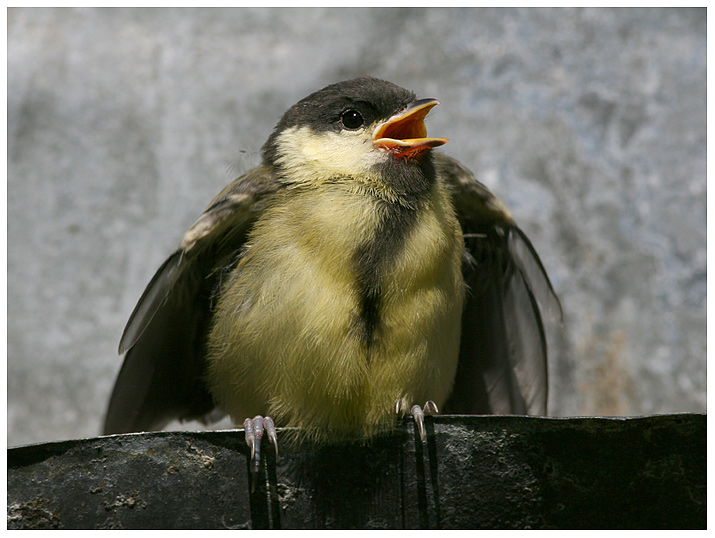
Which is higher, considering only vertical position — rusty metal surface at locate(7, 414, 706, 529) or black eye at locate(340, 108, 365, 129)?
black eye at locate(340, 108, 365, 129)

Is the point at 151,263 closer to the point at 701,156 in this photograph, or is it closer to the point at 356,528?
the point at 356,528

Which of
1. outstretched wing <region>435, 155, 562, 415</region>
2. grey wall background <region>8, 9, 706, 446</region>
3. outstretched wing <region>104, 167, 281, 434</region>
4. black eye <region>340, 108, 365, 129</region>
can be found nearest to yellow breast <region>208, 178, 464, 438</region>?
outstretched wing <region>104, 167, 281, 434</region>

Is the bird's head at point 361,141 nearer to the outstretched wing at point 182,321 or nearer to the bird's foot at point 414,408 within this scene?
the outstretched wing at point 182,321

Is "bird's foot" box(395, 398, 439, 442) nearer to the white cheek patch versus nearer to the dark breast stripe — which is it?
the dark breast stripe

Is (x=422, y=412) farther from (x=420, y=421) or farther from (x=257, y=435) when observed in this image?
(x=257, y=435)

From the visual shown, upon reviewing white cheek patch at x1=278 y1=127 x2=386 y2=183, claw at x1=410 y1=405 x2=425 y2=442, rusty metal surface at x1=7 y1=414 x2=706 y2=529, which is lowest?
rusty metal surface at x1=7 y1=414 x2=706 y2=529

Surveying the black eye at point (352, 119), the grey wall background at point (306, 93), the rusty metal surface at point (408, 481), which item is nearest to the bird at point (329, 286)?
the black eye at point (352, 119)

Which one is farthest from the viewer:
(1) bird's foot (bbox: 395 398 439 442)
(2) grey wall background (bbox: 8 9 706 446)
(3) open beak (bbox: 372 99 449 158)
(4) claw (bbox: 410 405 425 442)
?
(2) grey wall background (bbox: 8 9 706 446)
